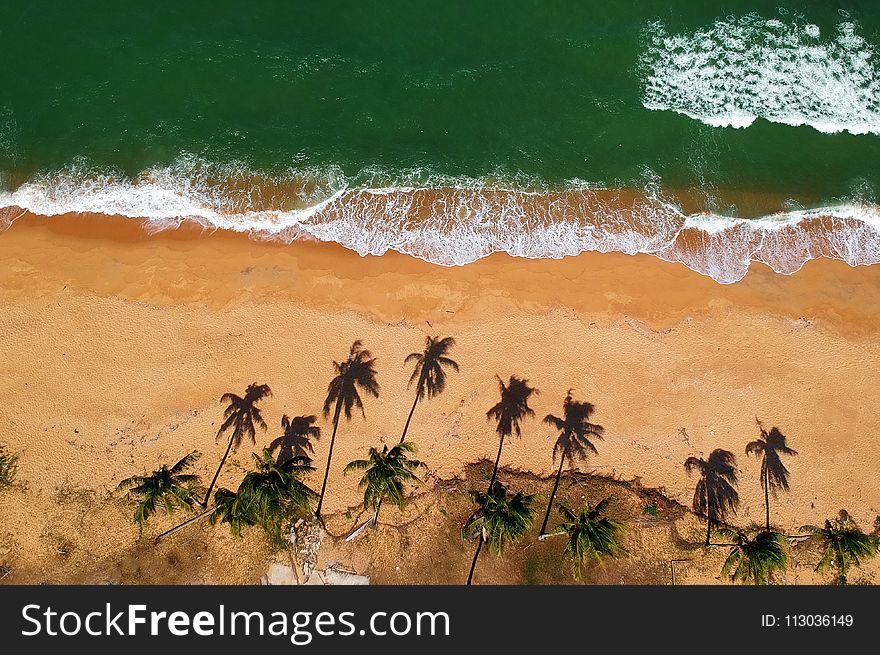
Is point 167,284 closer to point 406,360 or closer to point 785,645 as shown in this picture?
point 406,360

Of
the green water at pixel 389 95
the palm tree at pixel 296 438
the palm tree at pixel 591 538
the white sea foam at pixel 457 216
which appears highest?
the green water at pixel 389 95

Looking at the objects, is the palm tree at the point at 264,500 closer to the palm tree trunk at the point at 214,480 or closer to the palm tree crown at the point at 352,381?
the palm tree trunk at the point at 214,480

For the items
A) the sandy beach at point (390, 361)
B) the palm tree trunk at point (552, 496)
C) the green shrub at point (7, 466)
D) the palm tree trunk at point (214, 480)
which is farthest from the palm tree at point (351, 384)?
the green shrub at point (7, 466)

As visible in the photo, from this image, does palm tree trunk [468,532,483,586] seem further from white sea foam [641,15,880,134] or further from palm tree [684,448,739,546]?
white sea foam [641,15,880,134]

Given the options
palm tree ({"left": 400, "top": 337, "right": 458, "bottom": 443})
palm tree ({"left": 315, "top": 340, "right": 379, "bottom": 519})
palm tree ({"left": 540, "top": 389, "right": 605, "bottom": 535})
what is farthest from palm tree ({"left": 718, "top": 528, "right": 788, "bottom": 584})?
palm tree ({"left": 315, "top": 340, "right": 379, "bottom": 519})

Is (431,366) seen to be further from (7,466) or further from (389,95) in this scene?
→ (7,466)

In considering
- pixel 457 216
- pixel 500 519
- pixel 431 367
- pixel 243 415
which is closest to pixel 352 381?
pixel 431 367

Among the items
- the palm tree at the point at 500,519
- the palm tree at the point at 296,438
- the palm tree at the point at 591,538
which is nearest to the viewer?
the palm tree at the point at 591,538
